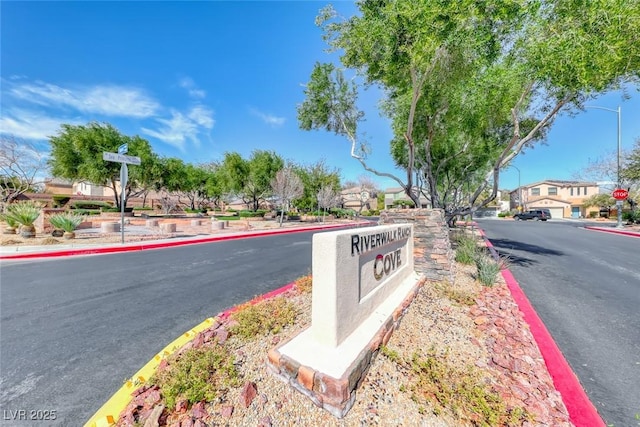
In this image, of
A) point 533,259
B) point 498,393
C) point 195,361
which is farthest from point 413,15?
point 533,259

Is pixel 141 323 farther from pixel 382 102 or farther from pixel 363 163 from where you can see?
pixel 382 102

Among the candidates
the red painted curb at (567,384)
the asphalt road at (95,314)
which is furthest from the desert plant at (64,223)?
the red painted curb at (567,384)

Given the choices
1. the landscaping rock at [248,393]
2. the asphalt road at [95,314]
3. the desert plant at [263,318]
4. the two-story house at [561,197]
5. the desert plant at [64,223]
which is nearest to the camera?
the landscaping rock at [248,393]

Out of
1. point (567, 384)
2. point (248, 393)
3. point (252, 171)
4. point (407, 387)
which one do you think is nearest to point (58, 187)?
point (252, 171)

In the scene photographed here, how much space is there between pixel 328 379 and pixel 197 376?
1.26 meters

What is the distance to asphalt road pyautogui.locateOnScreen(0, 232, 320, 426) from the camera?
251cm

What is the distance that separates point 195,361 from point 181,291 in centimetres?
328

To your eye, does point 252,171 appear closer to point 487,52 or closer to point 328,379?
point 487,52

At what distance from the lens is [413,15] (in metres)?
4.68

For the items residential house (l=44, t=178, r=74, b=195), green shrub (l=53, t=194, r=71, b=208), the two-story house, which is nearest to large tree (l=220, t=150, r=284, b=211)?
green shrub (l=53, t=194, r=71, b=208)

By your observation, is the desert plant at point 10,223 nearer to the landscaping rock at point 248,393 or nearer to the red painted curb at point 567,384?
the landscaping rock at point 248,393

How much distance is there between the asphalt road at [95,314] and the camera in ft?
8.24

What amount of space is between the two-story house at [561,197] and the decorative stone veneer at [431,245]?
57951 millimetres

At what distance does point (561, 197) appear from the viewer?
53.2m
